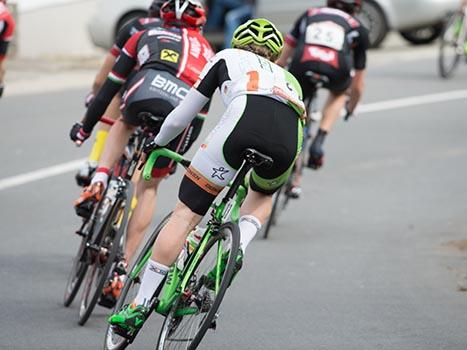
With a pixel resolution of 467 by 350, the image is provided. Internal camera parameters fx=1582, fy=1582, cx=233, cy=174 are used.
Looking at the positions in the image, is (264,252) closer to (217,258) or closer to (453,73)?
(217,258)

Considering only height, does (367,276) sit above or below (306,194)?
above

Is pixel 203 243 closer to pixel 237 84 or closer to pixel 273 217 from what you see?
pixel 237 84

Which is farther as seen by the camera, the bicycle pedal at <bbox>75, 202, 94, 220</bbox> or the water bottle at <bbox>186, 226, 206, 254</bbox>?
the bicycle pedal at <bbox>75, 202, 94, 220</bbox>

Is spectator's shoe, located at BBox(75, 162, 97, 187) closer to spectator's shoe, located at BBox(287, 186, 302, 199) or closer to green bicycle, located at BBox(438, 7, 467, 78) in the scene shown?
spectator's shoe, located at BBox(287, 186, 302, 199)

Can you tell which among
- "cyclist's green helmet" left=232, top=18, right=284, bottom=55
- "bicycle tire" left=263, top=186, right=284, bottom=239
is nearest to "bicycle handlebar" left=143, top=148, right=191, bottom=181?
"cyclist's green helmet" left=232, top=18, right=284, bottom=55

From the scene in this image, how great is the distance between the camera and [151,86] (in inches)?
378

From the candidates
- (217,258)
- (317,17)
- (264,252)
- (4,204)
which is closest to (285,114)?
(217,258)

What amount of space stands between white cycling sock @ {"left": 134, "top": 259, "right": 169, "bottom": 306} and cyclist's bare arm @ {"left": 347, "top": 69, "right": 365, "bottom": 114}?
558cm

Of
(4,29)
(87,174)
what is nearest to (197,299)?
(87,174)

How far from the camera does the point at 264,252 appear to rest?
12.3 metres

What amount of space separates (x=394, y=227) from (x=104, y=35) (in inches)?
429

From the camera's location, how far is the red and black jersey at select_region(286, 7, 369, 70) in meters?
13.1

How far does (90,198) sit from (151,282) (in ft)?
5.87

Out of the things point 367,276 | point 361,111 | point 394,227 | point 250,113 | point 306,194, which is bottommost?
point 361,111
